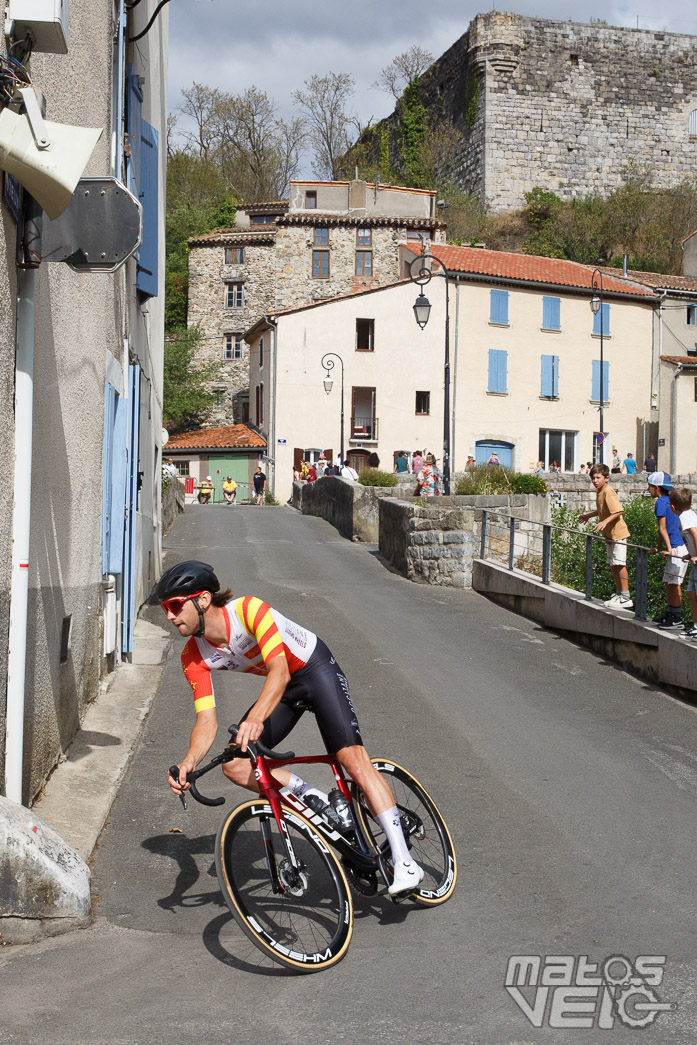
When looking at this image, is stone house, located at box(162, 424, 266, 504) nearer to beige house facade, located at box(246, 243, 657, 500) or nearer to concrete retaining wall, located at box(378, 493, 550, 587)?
beige house facade, located at box(246, 243, 657, 500)

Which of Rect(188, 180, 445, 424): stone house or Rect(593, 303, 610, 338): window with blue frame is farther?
Rect(188, 180, 445, 424): stone house

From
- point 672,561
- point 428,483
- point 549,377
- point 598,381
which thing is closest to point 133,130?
point 672,561

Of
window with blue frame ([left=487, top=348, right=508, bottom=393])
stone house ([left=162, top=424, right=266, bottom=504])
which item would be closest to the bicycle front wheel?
window with blue frame ([left=487, top=348, right=508, bottom=393])

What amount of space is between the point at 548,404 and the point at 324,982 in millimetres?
43363

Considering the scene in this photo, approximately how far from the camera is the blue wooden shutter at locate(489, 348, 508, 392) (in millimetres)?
44781

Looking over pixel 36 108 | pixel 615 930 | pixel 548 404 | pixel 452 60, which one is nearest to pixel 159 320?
pixel 36 108

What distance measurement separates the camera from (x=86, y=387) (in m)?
7.96

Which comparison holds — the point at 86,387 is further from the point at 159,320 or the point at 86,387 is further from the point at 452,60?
the point at 452,60

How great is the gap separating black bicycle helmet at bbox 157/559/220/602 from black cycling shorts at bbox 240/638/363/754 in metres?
0.53

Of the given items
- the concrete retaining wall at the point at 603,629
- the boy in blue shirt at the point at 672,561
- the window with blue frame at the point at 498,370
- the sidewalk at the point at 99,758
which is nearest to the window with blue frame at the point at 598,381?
the window with blue frame at the point at 498,370

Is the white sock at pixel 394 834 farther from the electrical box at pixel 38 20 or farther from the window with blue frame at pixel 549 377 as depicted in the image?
the window with blue frame at pixel 549 377

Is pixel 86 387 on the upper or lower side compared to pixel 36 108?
lower

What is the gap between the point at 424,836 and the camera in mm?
4863

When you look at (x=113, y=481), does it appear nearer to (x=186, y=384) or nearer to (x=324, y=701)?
(x=324, y=701)
